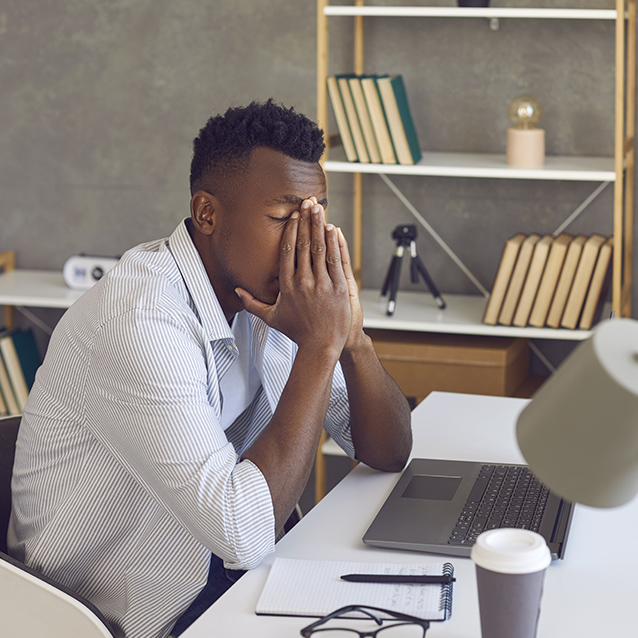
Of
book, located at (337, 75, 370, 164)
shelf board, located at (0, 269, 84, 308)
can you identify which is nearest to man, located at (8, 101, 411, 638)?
book, located at (337, 75, 370, 164)

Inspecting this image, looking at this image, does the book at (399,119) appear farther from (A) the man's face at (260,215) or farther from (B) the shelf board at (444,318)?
(A) the man's face at (260,215)

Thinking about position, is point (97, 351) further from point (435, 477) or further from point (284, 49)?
point (284, 49)

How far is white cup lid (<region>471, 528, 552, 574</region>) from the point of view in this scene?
30.8 inches

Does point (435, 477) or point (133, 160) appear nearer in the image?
point (435, 477)

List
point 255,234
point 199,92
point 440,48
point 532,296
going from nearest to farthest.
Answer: point 255,234
point 532,296
point 440,48
point 199,92

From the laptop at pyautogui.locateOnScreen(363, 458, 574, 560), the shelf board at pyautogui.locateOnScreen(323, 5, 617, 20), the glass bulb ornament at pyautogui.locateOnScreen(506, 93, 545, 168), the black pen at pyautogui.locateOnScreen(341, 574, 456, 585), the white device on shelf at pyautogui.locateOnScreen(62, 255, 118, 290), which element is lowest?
the black pen at pyautogui.locateOnScreen(341, 574, 456, 585)

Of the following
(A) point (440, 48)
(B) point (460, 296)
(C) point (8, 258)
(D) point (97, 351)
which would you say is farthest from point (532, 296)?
(C) point (8, 258)

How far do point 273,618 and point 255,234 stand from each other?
59 cm

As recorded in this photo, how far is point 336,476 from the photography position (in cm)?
314

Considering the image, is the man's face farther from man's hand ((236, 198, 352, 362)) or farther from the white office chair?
the white office chair

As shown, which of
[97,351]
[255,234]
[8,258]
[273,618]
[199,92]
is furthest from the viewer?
[8,258]

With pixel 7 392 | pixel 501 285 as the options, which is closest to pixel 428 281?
pixel 501 285

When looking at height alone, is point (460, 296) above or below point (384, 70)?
below

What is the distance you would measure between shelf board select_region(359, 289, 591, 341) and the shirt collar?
50.0 inches
